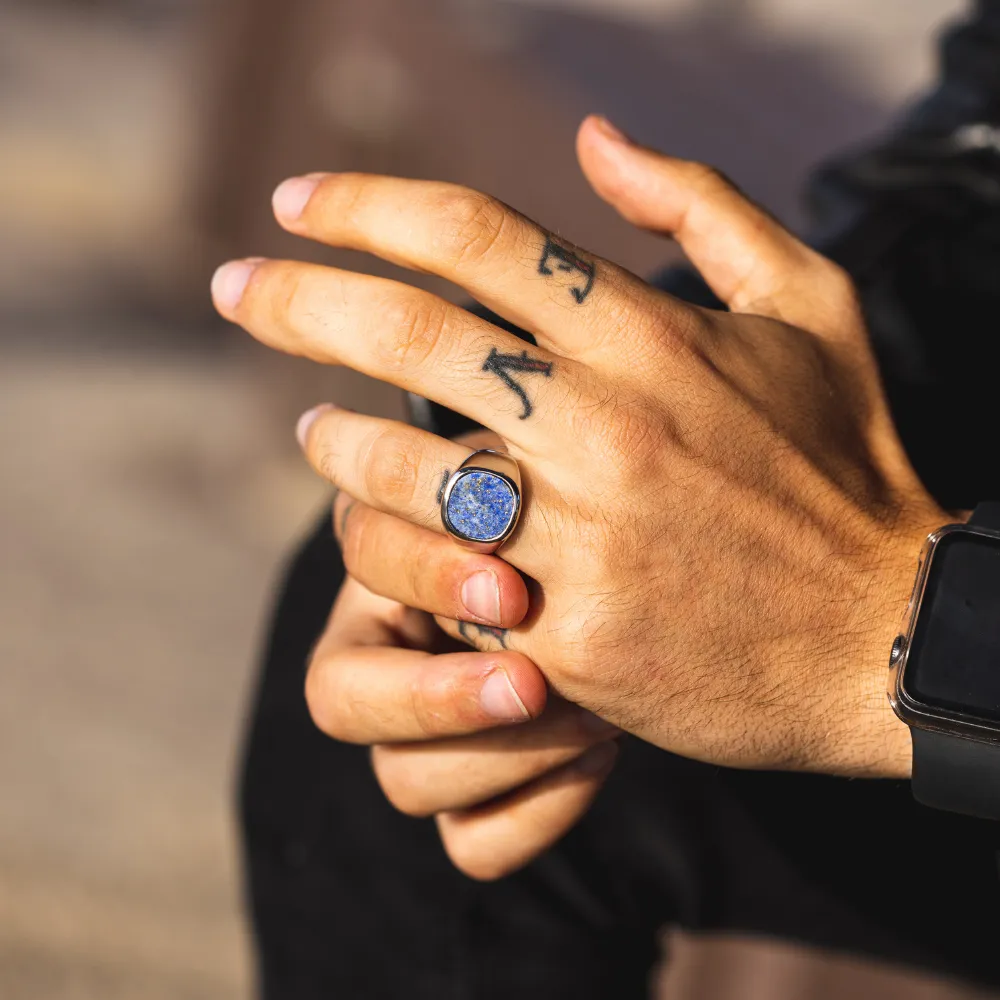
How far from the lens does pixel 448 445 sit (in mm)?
1066

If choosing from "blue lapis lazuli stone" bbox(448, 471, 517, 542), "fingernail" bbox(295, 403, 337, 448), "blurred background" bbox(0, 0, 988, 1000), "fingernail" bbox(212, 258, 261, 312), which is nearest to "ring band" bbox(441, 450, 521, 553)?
"blue lapis lazuli stone" bbox(448, 471, 517, 542)

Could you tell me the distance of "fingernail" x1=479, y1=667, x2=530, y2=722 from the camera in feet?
3.43

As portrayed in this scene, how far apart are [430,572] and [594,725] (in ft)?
0.98

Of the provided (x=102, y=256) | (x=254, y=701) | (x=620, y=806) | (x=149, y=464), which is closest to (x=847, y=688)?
(x=620, y=806)

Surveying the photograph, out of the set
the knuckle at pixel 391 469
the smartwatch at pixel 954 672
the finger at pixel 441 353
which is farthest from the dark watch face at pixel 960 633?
the knuckle at pixel 391 469

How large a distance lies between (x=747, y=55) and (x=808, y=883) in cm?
263

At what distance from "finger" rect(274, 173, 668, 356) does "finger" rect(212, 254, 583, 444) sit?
31mm

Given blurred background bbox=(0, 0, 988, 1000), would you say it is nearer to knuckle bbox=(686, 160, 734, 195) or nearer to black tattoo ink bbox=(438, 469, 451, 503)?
knuckle bbox=(686, 160, 734, 195)

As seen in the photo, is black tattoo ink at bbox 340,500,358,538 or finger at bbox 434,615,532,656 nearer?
finger at bbox 434,615,532,656

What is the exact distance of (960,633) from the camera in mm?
1046

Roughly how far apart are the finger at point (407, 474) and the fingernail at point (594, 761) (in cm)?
33

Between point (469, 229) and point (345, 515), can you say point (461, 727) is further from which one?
point (469, 229)

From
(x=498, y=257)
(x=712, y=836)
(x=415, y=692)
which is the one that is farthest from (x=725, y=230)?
(x=712, y=836)

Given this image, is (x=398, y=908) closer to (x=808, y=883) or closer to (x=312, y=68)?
(x=808, y=883)
